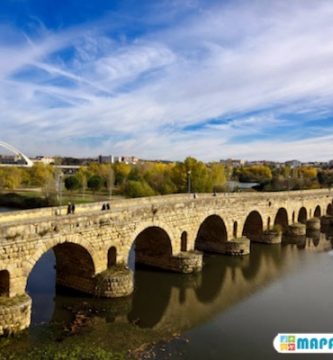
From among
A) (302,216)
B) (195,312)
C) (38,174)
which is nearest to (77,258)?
(195,312)

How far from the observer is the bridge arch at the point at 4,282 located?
11734 mm

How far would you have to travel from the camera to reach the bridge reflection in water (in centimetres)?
1369

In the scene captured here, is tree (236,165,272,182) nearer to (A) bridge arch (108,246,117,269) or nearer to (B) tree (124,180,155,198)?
(B) tree (124,180,155,198)

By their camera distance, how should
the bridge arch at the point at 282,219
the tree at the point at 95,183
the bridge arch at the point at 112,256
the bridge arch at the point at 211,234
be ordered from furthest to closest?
1. the tree at the point at 95,183
2. the bridge arch at the point at 282,219
3. the bridge arch at the point at 211,234
4. the bridge arch at the point at 112,256

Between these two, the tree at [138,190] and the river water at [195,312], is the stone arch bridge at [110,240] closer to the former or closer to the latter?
the river water at [195,312]

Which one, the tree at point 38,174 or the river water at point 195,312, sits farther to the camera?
the tree at point 38,174

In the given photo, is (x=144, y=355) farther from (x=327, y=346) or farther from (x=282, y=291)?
(x=282, y=291)

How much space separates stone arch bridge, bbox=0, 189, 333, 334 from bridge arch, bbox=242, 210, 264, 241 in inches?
36.6

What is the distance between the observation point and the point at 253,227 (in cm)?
2719

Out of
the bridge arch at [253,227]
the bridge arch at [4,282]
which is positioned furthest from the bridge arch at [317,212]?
the bridge arch at [4,282]

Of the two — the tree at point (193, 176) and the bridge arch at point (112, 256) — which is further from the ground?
the tree at point (193, 176)

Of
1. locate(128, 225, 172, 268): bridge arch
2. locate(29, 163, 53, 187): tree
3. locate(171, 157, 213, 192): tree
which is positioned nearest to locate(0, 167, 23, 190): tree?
locate(29, 163, 53, 187): tree

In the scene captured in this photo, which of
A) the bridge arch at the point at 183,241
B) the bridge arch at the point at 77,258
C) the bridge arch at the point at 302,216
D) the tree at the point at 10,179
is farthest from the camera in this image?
the tree at the point at 10,179

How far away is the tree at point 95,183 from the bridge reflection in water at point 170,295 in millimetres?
28449
